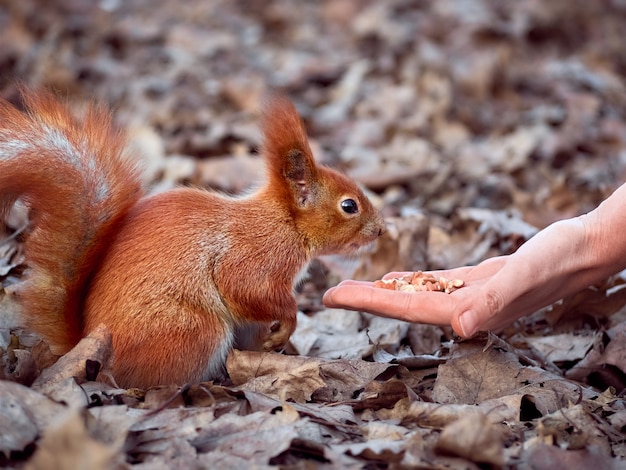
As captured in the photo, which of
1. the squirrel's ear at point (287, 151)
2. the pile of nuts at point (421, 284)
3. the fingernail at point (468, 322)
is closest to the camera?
the fingernail at point (468, 322)

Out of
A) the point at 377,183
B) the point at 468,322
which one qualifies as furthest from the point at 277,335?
the point at 377,183

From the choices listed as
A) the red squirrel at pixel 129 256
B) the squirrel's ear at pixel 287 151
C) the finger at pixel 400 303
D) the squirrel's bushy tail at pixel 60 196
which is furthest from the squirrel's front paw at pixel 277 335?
→ the squirrel's bushy tail at pixel 60 196

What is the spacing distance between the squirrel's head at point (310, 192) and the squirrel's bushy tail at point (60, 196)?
23.7 inches

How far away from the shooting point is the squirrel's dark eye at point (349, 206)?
127 inches

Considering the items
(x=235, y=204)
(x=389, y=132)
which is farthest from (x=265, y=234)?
(x=389, y=132)

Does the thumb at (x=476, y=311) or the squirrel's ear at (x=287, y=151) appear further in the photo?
the squirrel's ear at (x=287, y=151)

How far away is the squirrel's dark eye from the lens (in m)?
3.24

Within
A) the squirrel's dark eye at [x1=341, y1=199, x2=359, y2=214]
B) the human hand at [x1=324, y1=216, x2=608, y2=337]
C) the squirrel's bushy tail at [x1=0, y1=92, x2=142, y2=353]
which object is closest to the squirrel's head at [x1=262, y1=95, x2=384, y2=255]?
the squirrel's dark eye at [x1=341, y1=199, x2=359, y2=214]

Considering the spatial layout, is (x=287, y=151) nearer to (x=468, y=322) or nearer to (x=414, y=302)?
(x=414, y=302)

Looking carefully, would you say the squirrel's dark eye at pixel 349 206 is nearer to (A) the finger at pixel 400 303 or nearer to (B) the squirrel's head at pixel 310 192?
(B) the squirrel's head at pixel 310 192

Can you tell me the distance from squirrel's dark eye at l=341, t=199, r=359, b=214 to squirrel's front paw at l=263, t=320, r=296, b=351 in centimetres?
59

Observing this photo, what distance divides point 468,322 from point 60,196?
1.33 m

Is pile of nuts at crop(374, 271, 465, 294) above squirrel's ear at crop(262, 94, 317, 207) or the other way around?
the other way around

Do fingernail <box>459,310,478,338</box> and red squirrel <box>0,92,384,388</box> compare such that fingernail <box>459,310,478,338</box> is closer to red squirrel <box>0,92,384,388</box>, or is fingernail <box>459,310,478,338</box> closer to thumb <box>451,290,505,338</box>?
thumb <box>451,290,505,338</box>
